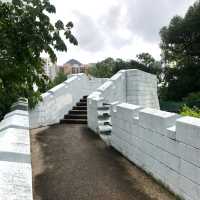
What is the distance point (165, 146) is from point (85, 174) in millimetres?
1690

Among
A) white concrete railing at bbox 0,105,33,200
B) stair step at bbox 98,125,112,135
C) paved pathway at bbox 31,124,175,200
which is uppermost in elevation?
white concrete railing at bbox 0,105,33,200

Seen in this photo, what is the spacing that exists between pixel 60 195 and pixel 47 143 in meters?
3.39

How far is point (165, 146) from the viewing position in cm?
449

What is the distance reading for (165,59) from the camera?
34.8m

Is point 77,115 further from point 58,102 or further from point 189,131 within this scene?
point 189,131

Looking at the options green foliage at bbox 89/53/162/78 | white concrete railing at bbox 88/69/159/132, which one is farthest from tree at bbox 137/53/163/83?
white concrete railing at bbox 88/69/159/132

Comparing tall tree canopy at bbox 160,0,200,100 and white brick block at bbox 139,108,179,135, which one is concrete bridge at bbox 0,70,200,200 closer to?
white brick block at bbox 139,108,179,135

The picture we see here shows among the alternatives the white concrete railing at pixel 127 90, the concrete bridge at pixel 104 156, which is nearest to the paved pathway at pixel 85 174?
the concrete bridge at pixel 104 156

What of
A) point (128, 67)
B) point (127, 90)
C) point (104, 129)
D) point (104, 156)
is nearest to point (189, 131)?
point (104, 156)

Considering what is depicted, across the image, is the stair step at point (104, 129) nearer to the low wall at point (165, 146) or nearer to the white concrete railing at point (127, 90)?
the white concrete railing at point (127, 90)

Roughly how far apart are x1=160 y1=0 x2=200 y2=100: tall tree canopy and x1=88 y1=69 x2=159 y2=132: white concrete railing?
1686 cm

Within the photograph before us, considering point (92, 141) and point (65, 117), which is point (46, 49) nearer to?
point (92, 141)

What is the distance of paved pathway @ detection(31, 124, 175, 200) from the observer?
442cm

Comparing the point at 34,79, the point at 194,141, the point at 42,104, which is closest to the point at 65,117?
the point at 42,104
